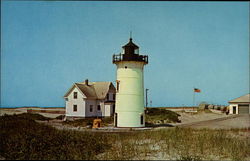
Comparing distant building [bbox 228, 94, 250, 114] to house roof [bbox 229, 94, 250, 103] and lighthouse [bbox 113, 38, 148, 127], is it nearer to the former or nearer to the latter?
house roof [bbox 229, 94, 250, 103]

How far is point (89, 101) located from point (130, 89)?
1184 centimetres

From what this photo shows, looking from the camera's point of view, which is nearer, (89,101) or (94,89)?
(89,101)

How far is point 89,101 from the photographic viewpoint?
116ft


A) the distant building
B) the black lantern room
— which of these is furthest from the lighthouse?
the distant building

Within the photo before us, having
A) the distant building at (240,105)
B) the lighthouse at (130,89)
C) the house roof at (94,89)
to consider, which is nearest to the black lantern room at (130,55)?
the lighthouse at (130,89)

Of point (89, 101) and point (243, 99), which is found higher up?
point (243, 99)

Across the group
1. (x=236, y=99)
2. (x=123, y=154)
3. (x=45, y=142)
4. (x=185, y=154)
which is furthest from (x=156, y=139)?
(x=236, y=99)

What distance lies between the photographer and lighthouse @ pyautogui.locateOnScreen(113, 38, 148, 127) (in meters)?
25.0

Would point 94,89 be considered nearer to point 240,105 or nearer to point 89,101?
point 89,101

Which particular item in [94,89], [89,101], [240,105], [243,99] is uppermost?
[94,89]

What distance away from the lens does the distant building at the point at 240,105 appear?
41375 mm

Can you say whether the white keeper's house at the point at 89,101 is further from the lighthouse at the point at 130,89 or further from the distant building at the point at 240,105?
the distant building at the point at 240,105

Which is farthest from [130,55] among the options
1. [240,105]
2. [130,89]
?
[240,105]

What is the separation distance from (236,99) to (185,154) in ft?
119
